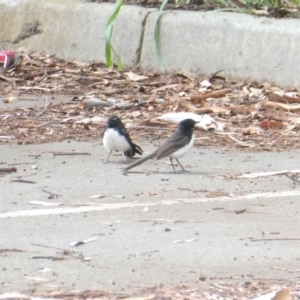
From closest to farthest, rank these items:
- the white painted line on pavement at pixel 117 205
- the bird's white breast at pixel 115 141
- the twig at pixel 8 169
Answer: the white painted line on pavement at pixel 117 205 < the twig at pixel 8 169 < the bird's white breast at pixel 115 141

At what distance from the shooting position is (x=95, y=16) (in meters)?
12.3

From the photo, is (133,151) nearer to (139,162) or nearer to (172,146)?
(139,162)

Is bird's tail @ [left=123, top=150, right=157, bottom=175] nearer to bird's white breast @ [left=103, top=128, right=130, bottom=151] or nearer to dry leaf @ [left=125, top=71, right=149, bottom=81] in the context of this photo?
bird's white breast @ [left=103, top=128, right=130, bottom=151]

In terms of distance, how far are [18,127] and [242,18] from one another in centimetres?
302

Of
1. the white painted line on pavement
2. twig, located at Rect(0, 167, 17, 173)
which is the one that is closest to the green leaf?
twig, located at Rect(0, 167, 17, 173)

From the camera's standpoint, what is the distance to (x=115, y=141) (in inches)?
319

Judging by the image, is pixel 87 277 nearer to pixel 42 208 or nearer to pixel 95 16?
pixel 42 208

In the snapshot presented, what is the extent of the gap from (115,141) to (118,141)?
0.08 feet

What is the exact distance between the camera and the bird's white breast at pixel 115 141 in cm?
810

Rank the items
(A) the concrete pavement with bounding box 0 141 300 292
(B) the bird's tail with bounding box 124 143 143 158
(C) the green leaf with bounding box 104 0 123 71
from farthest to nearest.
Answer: (C) the green leaf with bounding box 104 0 123 71
(B) the bird's tail with bounding box 124 143 143 158
(A) the concrete pavement with bounding box 0 141 300 292

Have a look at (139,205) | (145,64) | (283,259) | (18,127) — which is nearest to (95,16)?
(145,64)

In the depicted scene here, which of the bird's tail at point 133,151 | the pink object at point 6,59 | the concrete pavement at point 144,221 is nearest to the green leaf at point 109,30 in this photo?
the pink object at point 6,59

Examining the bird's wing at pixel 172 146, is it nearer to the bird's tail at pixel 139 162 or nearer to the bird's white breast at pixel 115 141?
the bird's tail at pixel 139 162

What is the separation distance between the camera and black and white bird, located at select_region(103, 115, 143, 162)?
26.6 ft
